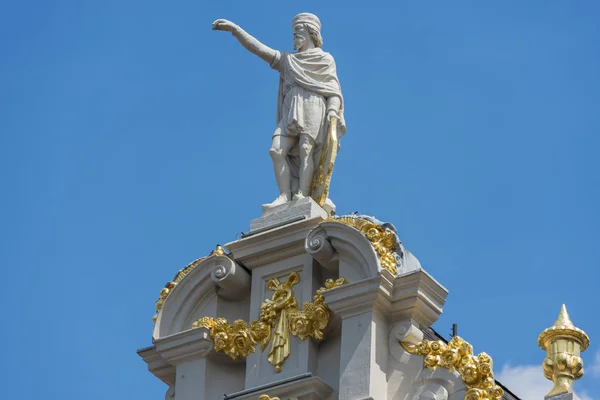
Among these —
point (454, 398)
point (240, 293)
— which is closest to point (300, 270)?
point (240, 293)

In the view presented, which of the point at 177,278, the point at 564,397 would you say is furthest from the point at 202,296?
the point at 564,397

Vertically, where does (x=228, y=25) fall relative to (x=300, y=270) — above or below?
above

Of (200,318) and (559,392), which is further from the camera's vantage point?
(200,318)

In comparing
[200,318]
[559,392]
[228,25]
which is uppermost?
[228,25]

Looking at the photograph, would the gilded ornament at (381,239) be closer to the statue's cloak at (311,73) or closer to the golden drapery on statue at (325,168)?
the golden drapery on statue at (325,168)

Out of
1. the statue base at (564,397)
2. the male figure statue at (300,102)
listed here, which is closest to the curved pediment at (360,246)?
the male figure statue at (300,102)

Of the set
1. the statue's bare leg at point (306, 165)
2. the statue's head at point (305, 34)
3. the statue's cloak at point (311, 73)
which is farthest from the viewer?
the statue's head at point (305, 34)

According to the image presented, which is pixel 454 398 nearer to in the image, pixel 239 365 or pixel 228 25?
pixel 239 365

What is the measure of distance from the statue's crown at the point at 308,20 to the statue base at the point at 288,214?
9.36ft

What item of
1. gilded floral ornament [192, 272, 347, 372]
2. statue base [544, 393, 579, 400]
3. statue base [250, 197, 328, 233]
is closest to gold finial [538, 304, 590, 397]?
statue base [544, 393, 579, 400]

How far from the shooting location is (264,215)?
3447cm

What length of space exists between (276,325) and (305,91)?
3570 mm

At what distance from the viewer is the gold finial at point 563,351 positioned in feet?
104

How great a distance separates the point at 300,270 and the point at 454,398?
330cm
